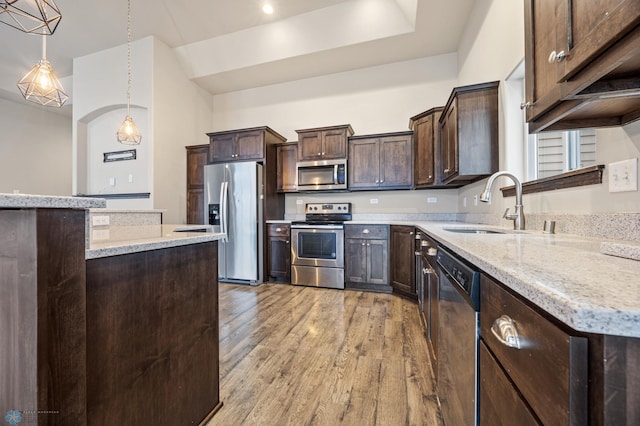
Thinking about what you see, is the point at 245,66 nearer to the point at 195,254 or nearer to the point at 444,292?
the point at 195,254

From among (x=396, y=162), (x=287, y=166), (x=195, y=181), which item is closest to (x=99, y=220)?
(x=195, y=181)

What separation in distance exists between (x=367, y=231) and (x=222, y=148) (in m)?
2.60

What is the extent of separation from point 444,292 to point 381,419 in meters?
0.72

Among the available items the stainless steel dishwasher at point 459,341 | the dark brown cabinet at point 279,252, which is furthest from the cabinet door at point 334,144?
the stainless steel dishwasher at point 459,341

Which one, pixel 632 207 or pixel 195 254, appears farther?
pixel 195 254

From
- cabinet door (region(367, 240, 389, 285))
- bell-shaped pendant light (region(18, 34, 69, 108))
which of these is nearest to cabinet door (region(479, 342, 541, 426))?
cabinet door (region(367, 240, 389, 285))

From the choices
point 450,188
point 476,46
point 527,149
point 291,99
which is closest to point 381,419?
point 527,149

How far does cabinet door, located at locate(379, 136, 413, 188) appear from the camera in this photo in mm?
3656

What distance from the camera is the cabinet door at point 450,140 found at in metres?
2.40

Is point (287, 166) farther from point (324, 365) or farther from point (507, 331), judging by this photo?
point (507, 331)

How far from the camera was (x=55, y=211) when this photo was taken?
73 centimetres

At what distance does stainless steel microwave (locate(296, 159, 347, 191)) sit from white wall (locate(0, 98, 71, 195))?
5.86 meters

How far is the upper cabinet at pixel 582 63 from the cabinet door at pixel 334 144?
281cm

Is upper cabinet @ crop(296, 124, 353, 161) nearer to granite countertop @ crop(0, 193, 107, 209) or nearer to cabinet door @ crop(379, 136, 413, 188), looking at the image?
cabinet door @ crop(379, 136, 413, 188)
